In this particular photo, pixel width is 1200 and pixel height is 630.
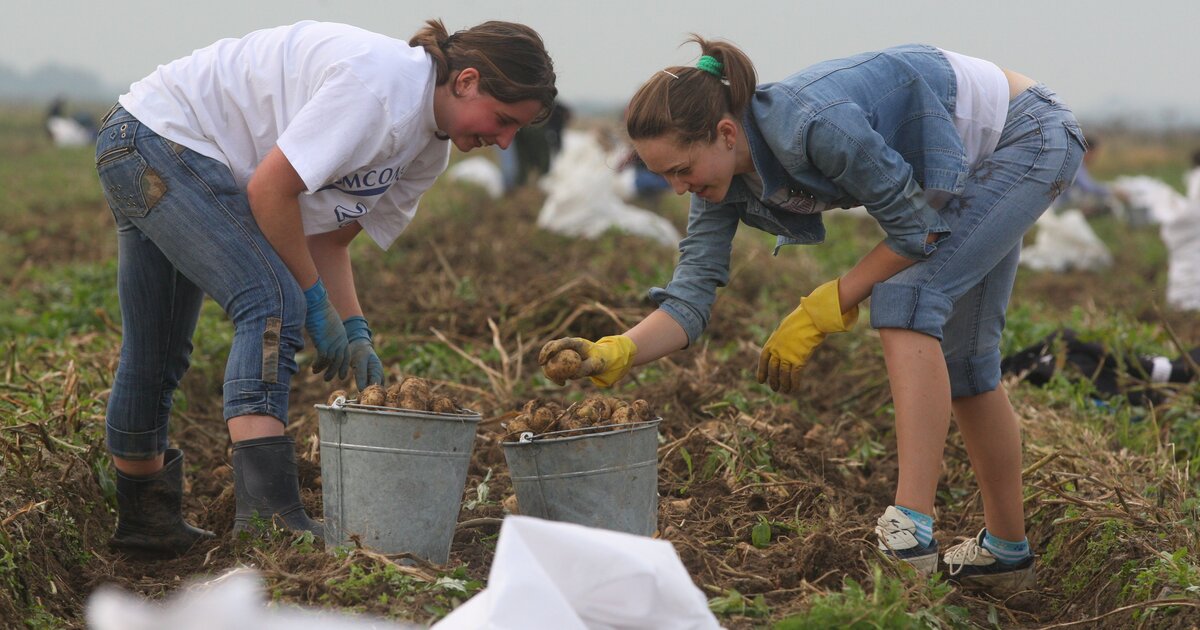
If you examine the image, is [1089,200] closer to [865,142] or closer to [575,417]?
[865,142]

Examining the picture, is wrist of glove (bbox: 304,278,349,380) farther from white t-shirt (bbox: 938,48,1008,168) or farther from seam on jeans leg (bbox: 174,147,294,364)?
white t-shirt (bbox: 938,48,1008,168)

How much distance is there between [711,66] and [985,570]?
1.42 metres

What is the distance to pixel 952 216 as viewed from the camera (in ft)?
8.69

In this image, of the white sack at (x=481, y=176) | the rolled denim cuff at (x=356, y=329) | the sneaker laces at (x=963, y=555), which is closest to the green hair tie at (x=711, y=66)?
the rolled denim cuff at (x=356, y=329)

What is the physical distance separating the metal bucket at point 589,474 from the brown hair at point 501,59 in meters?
0.82

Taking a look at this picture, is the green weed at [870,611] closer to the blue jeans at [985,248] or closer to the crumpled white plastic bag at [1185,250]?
the blue jeans at [985,248]

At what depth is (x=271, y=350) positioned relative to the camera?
2.53m

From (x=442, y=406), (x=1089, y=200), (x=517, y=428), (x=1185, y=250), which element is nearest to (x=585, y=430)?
(x=517, y=428)

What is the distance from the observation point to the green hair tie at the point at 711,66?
101 inches

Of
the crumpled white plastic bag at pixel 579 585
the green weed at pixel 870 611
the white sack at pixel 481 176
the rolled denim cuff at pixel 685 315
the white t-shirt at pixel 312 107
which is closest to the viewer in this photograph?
the crumpled white plastic bag at pixel 579 585

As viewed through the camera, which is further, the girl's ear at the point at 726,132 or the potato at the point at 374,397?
the girl's ear at the point at 726,132

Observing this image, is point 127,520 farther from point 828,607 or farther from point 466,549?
point 828,607

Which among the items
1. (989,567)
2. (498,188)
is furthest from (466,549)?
(498,188)

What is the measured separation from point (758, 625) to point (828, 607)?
16cm
